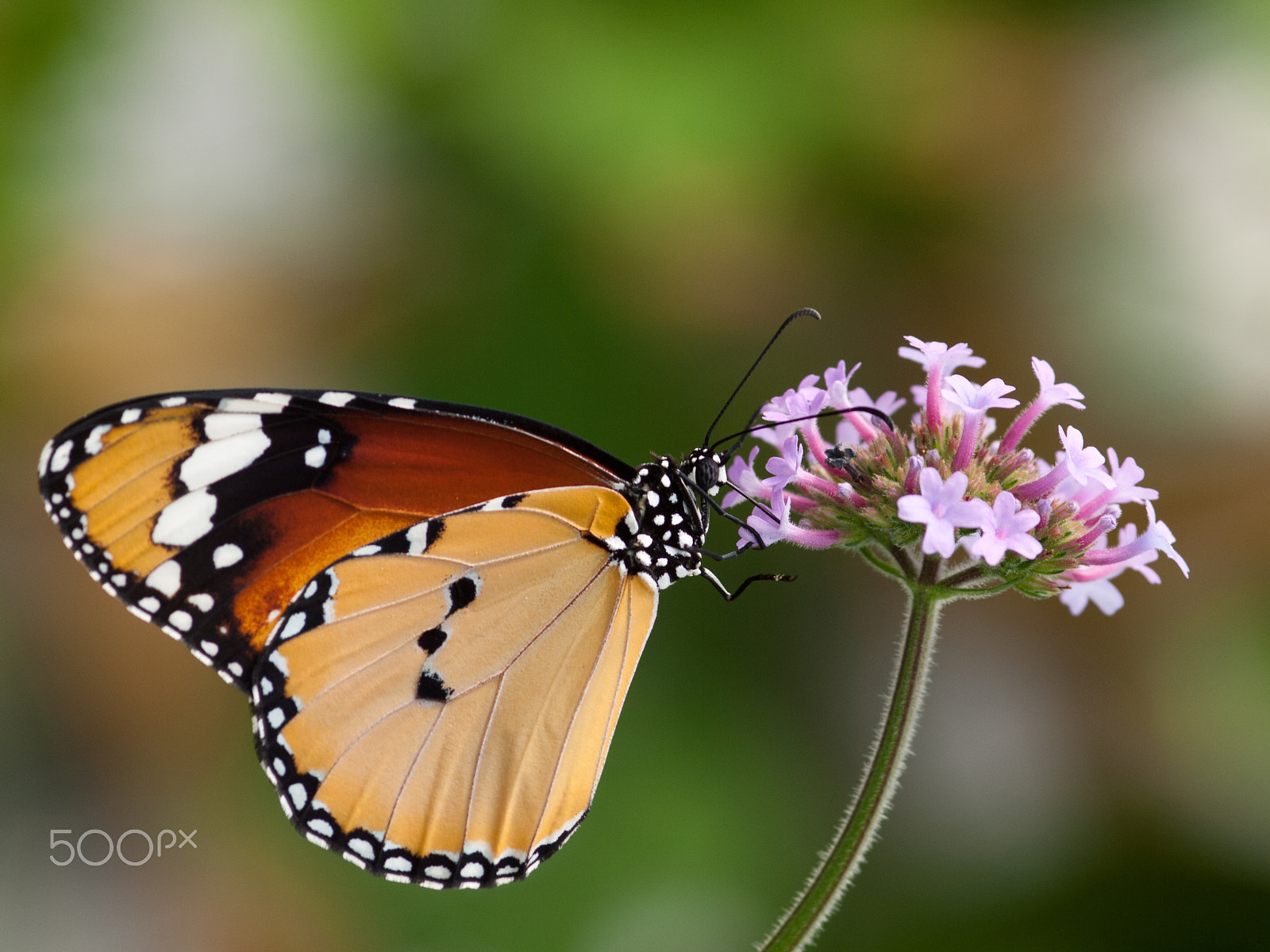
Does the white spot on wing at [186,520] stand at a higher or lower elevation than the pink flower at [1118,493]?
lower

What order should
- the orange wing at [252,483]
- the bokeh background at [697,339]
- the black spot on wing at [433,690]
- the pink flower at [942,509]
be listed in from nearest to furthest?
the pink flower at [942,509]
the orange wing at [252,483]
the black spot on wing at [433,690]
the bokeh background at [697,339]

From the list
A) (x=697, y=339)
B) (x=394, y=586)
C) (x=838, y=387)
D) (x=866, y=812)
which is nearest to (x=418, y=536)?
(x=394, y=586)

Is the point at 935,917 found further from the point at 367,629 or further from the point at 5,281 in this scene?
the point at 5,281

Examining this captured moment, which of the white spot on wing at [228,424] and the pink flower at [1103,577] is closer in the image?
the pink flower at [1103,577]

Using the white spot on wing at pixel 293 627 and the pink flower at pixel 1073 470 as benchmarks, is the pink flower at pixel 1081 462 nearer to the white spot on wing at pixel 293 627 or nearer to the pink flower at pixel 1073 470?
the pink flower at pixel 1073 470

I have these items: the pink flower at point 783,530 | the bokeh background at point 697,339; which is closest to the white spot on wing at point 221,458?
the pink flower at point 783,530

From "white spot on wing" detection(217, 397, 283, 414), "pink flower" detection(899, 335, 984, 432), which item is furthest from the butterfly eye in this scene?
"white spot on wing" detection(217, 397, 283, 414)

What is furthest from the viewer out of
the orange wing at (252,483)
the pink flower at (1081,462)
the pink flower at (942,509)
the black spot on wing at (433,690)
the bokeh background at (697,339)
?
the bokeh background at (697,339)

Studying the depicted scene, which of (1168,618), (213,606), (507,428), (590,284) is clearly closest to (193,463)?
(213,606)
